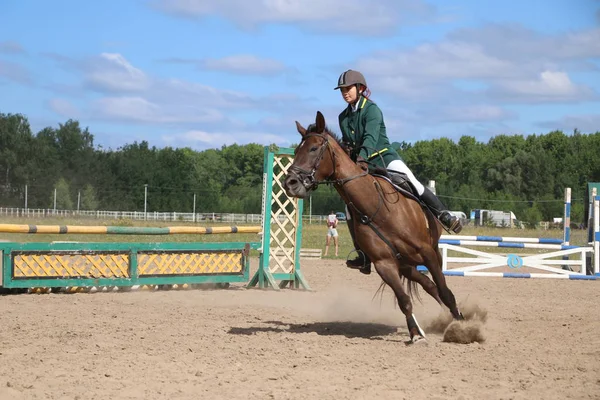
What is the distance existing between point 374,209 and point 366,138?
846 millimetres

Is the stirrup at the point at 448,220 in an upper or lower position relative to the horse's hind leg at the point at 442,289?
upper

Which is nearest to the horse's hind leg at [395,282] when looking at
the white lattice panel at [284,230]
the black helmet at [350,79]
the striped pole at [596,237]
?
the black helmet at [350,79]

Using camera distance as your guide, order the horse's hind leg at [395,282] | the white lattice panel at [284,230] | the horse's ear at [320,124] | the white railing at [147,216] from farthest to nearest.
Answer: the white railing at [147,216]
the white lattice panel at [284,230]
the horse's ear at [320,124]
the horse's hind leg at [395,282]

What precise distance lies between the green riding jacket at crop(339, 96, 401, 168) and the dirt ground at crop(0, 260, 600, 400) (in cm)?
202

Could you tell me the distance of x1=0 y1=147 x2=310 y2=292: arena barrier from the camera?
40.6ft

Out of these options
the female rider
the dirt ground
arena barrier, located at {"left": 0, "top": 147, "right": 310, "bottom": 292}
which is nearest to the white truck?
Result: arena barrier, located at {"left": 0, "top": 147, "right": 310, "bottom": 292}

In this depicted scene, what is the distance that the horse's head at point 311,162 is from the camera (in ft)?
25.4

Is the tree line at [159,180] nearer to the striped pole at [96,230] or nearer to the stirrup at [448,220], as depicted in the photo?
the striped pole at [96,230]

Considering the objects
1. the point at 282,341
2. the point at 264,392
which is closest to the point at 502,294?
the point at 282,341

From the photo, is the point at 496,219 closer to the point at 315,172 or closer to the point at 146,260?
the point at 146,260

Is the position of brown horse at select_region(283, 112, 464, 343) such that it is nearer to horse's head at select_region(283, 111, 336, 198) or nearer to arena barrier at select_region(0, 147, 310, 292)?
horse's head at select_region(283, 111, 336, 198)

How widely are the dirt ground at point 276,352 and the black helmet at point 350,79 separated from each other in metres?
2.74

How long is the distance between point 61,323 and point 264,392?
13.8ft

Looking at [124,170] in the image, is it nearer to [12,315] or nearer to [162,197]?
[162,197]
